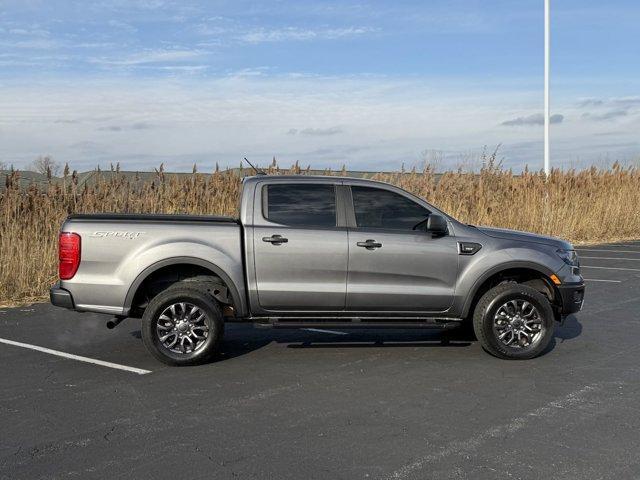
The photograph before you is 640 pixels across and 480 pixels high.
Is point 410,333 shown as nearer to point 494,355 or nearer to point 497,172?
point 494,355

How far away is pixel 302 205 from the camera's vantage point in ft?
24.8

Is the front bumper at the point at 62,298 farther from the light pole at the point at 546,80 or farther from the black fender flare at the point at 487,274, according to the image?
the light pole at the point at 546,80

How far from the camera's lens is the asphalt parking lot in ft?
15.0

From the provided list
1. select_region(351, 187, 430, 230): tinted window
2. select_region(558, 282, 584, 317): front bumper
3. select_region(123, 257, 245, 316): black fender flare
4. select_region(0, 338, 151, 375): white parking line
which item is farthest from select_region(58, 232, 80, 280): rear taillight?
select_region(558, 282, 584, 317): front bumper

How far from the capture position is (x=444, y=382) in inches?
258

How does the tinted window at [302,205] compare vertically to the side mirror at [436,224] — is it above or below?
above

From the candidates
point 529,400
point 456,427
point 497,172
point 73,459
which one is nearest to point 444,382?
point 529,400

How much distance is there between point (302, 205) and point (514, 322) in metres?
2.51

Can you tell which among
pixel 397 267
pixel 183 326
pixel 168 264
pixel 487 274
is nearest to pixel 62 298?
pixel 168 264

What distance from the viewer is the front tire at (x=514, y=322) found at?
24.2 ft

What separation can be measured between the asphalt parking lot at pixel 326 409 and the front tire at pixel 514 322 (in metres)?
0.15

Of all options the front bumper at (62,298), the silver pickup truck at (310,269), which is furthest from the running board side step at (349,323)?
the front bumper at (62,298)

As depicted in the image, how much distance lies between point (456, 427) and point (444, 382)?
128 cm

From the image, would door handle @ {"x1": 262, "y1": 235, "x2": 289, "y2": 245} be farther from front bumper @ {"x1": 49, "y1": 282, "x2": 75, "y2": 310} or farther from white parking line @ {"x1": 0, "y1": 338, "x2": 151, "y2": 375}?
front bumper @ {"x1": 49, "y1": 282, "x2": 75, "y2": 310}
